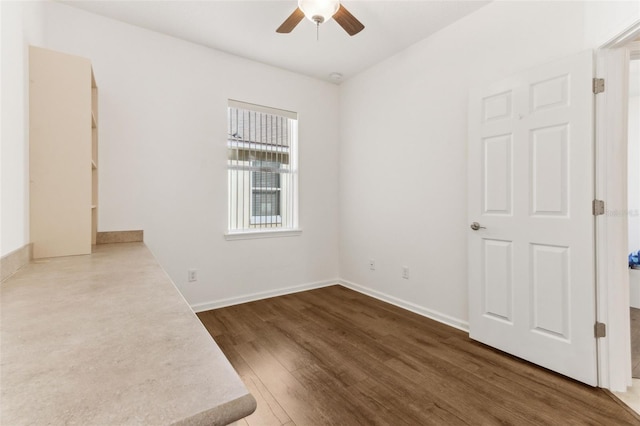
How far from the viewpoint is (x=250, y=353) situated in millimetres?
2238

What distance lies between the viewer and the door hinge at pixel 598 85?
1792 mm

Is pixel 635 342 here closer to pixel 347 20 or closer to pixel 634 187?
pixel 634 187

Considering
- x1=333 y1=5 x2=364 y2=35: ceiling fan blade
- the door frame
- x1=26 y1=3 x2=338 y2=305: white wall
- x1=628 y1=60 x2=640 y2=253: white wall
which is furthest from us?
x1=628 y1=60 x2=640 y2=253: white wall

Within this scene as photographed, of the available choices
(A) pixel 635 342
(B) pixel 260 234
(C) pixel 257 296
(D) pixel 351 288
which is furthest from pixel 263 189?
(A) pixel 635 342

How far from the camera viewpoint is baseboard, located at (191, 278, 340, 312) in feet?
10.3

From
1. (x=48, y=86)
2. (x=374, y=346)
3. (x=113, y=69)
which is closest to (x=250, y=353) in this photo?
→ (x=374, y=346)

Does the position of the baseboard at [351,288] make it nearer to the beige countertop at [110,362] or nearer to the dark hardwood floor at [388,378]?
the dark hardwood floor at [388,378]

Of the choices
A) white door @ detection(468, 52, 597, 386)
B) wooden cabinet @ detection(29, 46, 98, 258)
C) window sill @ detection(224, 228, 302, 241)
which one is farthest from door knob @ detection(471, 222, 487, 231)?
wooden cabinet @ detection(29, 46, 98, 258)

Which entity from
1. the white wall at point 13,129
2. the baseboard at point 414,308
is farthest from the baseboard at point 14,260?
the baseboard at point 414,308

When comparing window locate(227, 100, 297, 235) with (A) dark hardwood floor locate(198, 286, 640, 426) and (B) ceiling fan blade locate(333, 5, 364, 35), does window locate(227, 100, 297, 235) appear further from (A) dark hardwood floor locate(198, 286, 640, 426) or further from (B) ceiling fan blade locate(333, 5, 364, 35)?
(B) ceiling fan blade locate(333, 5, 364, 35)

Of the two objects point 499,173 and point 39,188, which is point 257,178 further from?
point 499,173

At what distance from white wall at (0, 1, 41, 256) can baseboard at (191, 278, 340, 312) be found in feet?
5.59

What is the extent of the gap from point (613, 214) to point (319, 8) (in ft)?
7.53

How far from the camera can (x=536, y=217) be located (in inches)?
81.0
